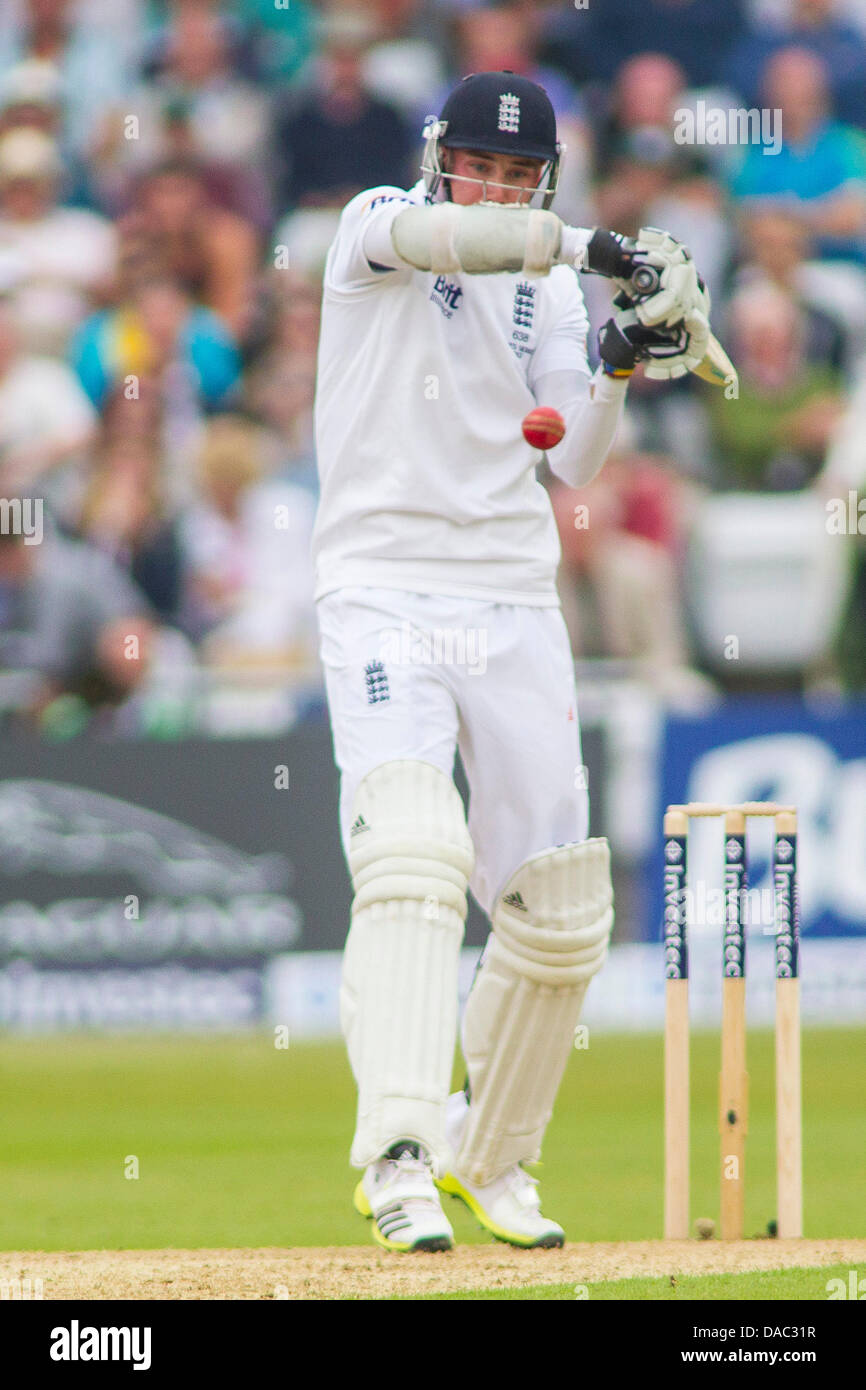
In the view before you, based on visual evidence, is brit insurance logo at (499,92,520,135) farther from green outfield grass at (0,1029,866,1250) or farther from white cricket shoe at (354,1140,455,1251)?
green outfield grass at (0,1029,866,1250)

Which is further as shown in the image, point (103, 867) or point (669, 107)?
point (669, 107)

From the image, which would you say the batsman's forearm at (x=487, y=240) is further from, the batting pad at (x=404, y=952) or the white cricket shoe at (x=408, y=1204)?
the white cricket shoe at (x=408, y=1204)

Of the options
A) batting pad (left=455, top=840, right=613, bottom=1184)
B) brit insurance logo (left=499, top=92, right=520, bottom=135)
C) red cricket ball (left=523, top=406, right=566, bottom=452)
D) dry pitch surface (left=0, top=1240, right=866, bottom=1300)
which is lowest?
dry pitch surface (left=0, top=1240, right=866, bottom=1300)

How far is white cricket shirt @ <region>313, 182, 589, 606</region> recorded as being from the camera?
195 inches

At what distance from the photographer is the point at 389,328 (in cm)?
496

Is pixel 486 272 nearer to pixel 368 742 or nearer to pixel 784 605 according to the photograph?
pixel 368 742

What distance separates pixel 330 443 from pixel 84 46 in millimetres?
9523

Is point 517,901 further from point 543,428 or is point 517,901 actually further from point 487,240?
point 487,240

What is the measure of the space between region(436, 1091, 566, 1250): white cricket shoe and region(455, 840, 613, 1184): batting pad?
0.03 meters

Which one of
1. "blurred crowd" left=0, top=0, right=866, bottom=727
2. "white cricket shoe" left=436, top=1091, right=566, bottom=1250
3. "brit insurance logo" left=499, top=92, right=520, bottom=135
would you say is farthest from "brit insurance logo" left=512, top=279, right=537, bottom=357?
"blurred crowd" left=0, top=0, right=866, bottom=727

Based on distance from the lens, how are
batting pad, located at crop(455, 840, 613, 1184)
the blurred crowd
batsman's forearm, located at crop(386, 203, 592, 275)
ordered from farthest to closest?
the blurred crowd → batting pad, located at crop(455, 840, 613, 1184) → batsman's forearm, located at crop(386, 203, 592, 275)

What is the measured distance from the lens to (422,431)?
16.3 ft

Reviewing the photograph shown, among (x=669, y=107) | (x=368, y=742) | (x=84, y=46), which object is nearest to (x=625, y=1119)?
(x=368, y=742)
